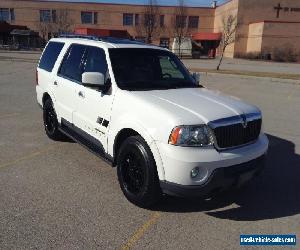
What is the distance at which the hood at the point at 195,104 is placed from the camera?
13.0ft

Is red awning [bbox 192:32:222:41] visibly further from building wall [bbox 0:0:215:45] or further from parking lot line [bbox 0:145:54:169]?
parking lot line [bbox 0:145:54:169]

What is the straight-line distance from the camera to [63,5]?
77.8m

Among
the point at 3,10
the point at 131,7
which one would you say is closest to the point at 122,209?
the point at 131,7

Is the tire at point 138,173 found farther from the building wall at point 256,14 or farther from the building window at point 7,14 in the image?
the building window at point 7,14

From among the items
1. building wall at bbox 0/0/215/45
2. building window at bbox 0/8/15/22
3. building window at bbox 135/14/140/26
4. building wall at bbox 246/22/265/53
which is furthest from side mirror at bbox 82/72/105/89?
building window at bbox 0/8/15/22

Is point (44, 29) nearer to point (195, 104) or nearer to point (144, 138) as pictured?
point (195, 104)

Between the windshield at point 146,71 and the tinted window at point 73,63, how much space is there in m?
0.79

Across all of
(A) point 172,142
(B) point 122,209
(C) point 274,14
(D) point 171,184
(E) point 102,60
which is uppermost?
(C) point 274,14

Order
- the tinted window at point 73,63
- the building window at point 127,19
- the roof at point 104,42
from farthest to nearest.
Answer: the building window at point 127,19
the tinted window at point 73,63
the roof at point 104,42

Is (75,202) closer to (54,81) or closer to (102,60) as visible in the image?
(102,60)

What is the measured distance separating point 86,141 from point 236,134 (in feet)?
7.65

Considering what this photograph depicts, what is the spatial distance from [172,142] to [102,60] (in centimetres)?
197

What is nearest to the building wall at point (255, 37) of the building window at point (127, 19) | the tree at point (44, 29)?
the building window at point (127, 19)

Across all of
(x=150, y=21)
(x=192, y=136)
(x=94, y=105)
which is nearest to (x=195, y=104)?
(x=192, y=136)
